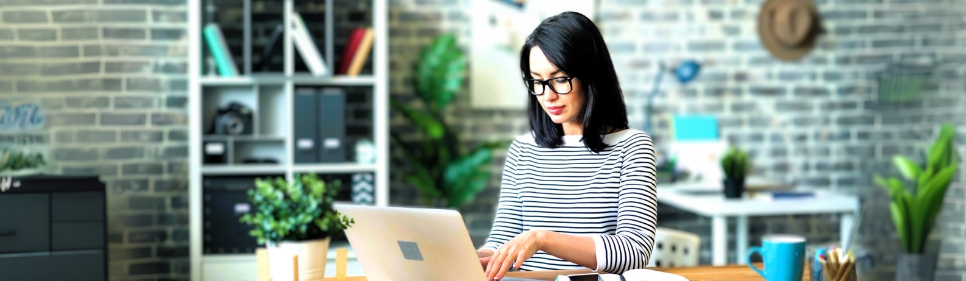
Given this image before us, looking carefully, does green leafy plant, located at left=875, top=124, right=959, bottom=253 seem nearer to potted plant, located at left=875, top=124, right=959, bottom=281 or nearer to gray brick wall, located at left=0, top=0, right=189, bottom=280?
potted plant, located at left=875, top=124, right=959, bottom=281

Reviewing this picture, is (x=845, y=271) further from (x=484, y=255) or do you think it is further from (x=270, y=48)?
(x=270, y=48)

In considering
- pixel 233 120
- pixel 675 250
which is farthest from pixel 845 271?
pixel 233 120

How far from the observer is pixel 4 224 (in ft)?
10.6

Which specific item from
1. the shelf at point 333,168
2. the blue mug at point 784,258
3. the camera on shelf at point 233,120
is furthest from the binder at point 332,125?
the blue mug at point 784,258

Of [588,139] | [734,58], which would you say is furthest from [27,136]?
[734,58]

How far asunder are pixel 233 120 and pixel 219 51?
0.96ft

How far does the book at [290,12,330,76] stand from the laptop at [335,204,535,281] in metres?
2.17

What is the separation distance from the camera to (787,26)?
4449mm

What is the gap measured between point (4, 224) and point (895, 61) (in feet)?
13.7

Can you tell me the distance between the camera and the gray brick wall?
3764 millimetres

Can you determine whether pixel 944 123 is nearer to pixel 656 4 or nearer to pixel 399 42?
pixel 656 4

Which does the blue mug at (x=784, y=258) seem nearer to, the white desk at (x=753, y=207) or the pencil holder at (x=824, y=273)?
the pencil holder at (x=824, y=273)

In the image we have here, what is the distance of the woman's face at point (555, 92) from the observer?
180cm

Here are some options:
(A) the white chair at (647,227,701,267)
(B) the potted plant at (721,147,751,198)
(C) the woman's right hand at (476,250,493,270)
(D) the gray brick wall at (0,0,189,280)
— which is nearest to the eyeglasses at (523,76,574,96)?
(C) the woman's right hand at (476,250,493,270)
